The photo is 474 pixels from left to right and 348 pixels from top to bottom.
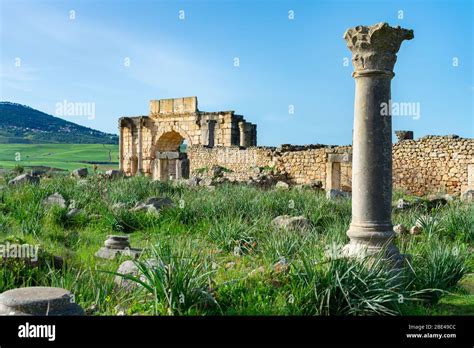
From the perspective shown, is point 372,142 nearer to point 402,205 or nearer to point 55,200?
point 402,205

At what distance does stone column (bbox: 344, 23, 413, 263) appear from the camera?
21.8 feet

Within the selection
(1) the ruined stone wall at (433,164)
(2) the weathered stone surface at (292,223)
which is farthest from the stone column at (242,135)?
(2) the weathered stone surface at (292,223)

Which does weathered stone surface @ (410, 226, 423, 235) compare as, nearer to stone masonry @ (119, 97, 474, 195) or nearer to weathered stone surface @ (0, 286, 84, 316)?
weathered stone surface @ (0, 286, 84, 316)

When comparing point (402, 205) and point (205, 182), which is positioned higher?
point (205, 182)

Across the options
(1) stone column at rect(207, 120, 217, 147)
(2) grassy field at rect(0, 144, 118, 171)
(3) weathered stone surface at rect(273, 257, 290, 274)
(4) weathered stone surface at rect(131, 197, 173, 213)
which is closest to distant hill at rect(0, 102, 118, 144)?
(2) grassy field at rect(0, 144, 118, 171)

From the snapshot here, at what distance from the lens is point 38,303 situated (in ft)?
14.9

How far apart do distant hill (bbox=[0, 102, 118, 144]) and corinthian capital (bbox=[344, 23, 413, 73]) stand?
62.0 meters

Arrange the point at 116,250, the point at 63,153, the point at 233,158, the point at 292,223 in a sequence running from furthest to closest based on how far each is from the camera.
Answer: the point at 63,153 → the point at 233,158 → the point at 292,223 → the point at 116,250

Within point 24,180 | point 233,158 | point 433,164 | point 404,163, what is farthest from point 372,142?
point 233,158

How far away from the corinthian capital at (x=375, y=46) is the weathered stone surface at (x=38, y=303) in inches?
176

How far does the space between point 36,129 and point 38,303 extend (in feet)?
245

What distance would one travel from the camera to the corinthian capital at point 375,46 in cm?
675
